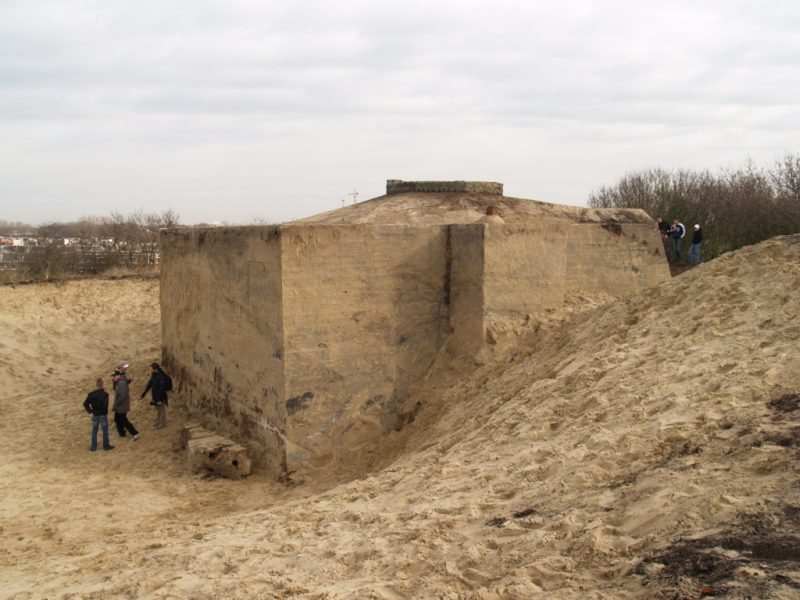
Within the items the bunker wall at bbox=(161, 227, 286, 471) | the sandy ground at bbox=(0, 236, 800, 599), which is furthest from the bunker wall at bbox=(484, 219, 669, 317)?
the bunker wall at bbox=(161, 227, 286, 471)

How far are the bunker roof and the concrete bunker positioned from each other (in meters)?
1.38

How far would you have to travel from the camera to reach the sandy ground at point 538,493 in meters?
3.20

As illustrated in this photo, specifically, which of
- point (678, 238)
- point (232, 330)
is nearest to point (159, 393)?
point (232, 330)

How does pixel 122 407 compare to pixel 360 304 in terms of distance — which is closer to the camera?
pixel 360 304

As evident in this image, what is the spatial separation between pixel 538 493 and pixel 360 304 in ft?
12.7

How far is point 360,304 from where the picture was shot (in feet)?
25.3

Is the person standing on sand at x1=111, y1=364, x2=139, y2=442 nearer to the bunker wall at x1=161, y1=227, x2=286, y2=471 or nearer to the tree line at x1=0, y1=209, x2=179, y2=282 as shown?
the bunker wall at x1=161, y1=227, x2=286, y2=471

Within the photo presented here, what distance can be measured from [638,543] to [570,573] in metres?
0.34

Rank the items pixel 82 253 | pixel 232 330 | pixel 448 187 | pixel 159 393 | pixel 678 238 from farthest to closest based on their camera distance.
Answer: pixel 82 253, pixel 678 238, pixel 448 187, pixel 159 393, pixel 232 330

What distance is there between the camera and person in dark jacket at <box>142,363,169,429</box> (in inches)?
391

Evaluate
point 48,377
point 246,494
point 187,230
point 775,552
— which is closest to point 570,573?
point 775,552

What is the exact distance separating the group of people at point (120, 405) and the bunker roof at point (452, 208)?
3.02 m

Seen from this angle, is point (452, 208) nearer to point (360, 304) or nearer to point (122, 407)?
point (360, 304)

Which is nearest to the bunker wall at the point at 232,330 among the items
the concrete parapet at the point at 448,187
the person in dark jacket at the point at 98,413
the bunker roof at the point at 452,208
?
the person in dark jacket at the point at 98,413
